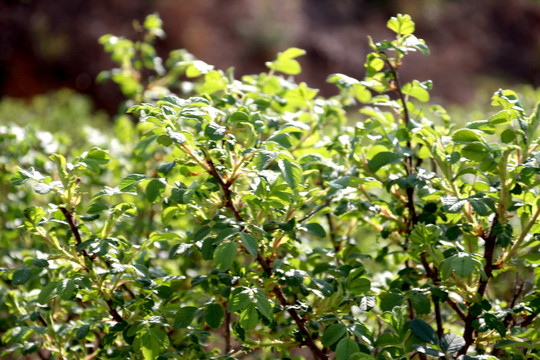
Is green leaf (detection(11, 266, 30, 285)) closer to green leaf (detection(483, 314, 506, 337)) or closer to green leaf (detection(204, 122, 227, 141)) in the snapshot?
green leaf (detection(204, 122, 227, 141))

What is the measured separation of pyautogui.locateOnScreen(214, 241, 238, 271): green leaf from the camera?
3.75ft

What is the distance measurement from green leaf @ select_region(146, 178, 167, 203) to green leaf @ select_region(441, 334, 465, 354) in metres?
0.67

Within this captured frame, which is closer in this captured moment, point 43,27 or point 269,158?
point 269,158

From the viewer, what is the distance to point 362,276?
1381 millimetres

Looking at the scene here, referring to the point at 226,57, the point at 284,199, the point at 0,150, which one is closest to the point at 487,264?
the point at 284,199

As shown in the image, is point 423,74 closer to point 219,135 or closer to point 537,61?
point 537,61

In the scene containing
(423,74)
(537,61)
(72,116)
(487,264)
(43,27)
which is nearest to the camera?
(487,264)

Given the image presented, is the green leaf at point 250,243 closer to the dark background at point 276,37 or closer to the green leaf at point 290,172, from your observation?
the green leaf at point 290,172

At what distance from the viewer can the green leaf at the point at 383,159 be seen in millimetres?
1374

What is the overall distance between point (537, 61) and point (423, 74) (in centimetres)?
311

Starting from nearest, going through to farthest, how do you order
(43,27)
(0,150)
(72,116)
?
(0,150) → (72,116) → (43,27)

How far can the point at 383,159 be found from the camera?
138 cm

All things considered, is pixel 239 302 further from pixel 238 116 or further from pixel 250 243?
pixel 238 116

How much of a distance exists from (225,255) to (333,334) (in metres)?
0.30
